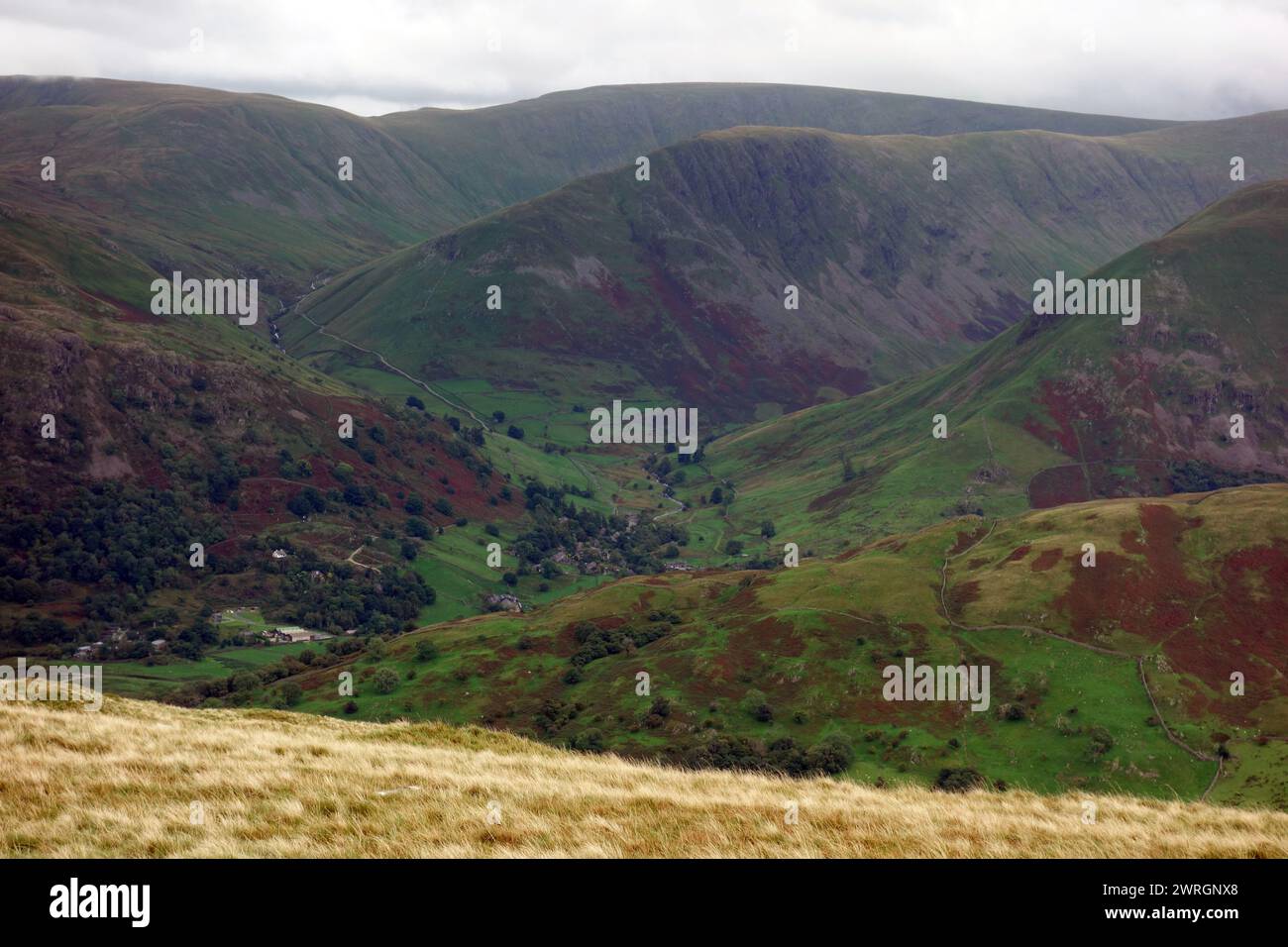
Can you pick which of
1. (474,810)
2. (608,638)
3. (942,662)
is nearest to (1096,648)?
(942,662)

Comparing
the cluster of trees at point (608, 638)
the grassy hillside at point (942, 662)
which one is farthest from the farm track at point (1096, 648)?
the cluster of trees at point (608, 638)

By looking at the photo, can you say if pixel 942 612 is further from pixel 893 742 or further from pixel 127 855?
pixel 127 855

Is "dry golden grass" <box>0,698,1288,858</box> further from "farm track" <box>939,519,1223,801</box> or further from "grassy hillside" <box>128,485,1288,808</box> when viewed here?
"farm track" <box>939,519,1223,801</box>

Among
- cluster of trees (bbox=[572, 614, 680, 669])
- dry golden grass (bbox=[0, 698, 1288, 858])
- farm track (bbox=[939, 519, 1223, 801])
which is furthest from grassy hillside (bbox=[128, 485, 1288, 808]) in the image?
dry golden grass (bbox=[0, 698, 1288, 858])

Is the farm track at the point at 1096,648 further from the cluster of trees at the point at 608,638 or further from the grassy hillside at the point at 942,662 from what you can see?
the cluster of trees at the point at 608,638

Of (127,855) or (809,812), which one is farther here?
(809,812)

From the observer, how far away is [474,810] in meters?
24.4

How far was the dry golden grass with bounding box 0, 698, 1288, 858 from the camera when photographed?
21562 millimetres

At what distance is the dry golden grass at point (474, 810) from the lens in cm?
2156

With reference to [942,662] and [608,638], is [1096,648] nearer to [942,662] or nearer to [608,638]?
[942,662]

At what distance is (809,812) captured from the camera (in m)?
25.5
